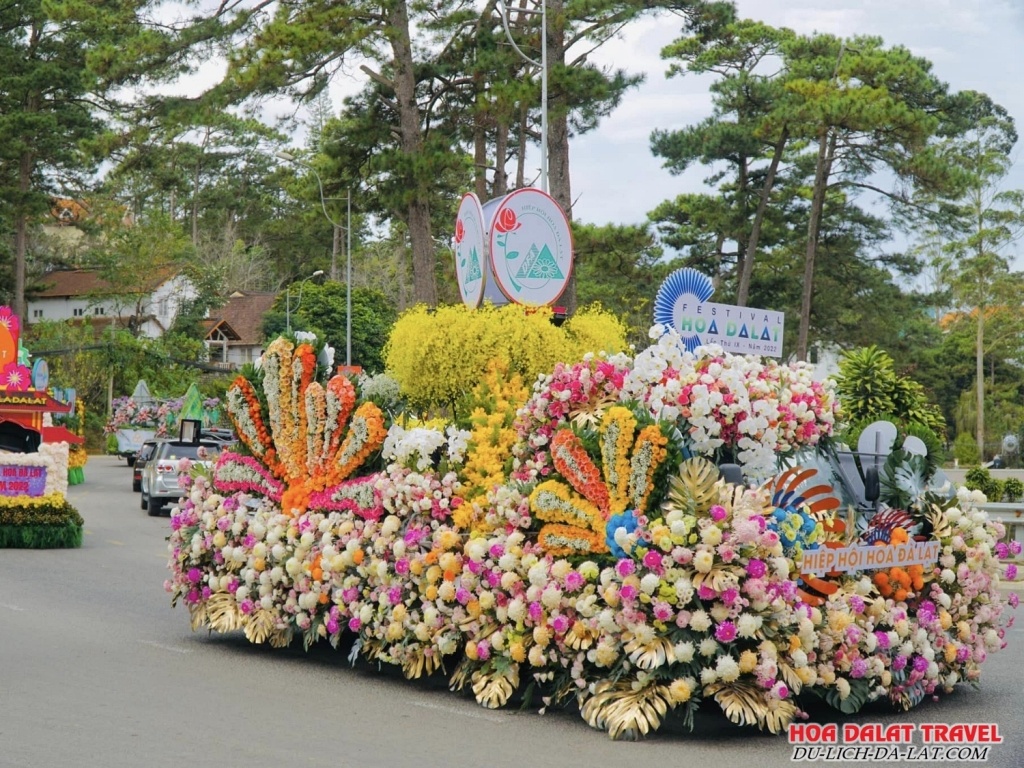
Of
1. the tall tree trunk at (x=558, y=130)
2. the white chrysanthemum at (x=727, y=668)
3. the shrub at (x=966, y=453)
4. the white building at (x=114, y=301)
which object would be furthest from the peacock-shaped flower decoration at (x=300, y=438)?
the white building at (x=114, y=301)

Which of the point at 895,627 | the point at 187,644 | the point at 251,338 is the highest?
the point at 251,338

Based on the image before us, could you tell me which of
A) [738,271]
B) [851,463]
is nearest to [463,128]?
[738,271]

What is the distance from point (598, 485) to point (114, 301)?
74020 millimetres

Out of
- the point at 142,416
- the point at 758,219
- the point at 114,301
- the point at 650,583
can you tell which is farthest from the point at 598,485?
the point at 114,301

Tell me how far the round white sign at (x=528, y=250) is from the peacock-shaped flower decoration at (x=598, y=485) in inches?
189

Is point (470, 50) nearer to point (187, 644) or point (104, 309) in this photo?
point (187, 644)

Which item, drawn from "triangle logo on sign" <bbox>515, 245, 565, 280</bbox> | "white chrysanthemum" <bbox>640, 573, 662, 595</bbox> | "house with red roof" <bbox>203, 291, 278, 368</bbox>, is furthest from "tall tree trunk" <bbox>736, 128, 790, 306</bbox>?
"house with red roof" <bbox>203, 291, 278, 368</bbox>

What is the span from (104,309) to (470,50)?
58.7 metres

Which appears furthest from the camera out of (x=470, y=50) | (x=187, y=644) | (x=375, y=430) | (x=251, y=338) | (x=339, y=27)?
(x=251, y=338)

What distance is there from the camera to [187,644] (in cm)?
1142

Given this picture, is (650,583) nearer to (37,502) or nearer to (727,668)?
(727,668)

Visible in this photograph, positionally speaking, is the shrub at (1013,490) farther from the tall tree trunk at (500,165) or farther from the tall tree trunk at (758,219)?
the tall tree trunk at (500,165)

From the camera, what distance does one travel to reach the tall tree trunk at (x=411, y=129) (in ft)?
86.4

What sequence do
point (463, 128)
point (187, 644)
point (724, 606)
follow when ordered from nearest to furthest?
1. point (724, 606)
2. point (187, 644)
3. point (463, 128)
